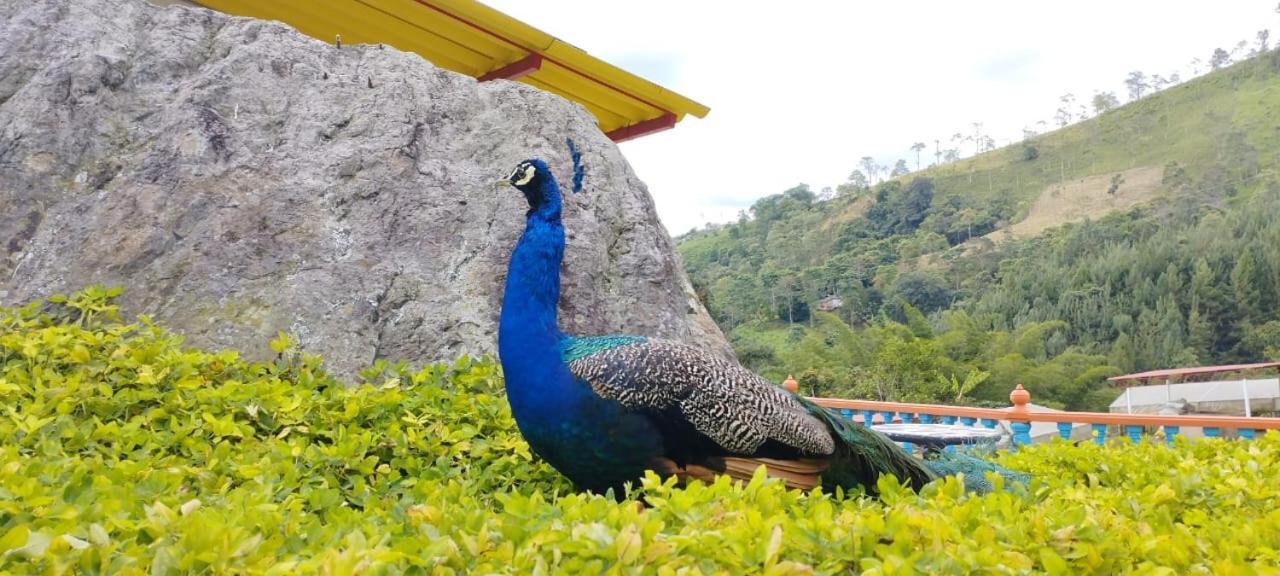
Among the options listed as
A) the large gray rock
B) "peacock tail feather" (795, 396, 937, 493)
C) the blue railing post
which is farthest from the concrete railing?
"peacock tail feather" (795, 396, 937, 493)

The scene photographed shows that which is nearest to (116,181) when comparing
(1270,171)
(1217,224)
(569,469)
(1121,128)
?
(569,469)

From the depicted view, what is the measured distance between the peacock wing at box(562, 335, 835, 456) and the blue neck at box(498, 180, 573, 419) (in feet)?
0.24

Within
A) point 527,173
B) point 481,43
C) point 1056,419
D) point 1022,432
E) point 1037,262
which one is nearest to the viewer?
point 527,173

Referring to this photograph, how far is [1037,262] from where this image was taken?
43.2 metres

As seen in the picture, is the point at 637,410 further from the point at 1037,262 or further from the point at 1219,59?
the point at 1219,59

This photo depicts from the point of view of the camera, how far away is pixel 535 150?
5.18m

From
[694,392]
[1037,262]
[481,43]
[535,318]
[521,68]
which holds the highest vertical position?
[481,43]

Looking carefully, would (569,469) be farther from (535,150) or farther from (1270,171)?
(1270,171)

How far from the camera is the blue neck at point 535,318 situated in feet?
8.86

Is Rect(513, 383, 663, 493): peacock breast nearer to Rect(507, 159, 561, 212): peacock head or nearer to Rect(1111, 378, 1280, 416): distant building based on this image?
Rect(507, 159, 561, 212): peacock head

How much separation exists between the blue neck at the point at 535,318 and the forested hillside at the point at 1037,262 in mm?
17755

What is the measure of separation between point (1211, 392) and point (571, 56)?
15280 millimetres

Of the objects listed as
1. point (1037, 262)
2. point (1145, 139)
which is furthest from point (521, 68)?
point (1145, 139)

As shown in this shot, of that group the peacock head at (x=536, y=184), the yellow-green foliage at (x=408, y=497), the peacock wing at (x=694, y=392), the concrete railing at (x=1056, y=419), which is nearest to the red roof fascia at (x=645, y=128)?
the concrete railing at (x=1056, y=419)
